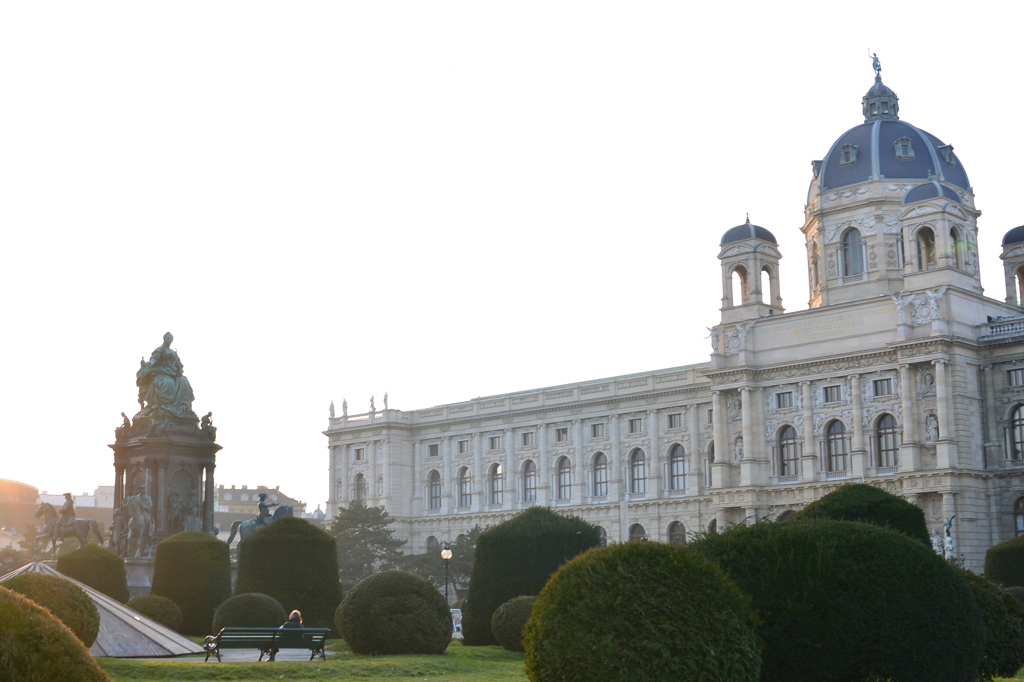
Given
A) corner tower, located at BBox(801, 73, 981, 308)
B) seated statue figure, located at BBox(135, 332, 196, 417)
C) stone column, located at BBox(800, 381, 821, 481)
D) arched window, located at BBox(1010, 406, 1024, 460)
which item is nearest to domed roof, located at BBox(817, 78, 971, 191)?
corner tower, located at BBox(801, 73, 981, 308)

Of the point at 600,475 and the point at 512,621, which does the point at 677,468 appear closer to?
the point at 600,475

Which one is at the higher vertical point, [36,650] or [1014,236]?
[1014,236]

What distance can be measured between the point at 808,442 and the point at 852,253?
535 inches

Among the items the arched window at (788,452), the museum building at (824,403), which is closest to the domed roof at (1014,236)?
the museum building at (824,403)

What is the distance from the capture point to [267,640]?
26.2 m

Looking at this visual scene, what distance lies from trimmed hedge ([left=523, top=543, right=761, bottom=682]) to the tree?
69455 millimetres

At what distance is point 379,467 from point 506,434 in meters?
12.1

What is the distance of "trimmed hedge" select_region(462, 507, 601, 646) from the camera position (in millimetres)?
33406

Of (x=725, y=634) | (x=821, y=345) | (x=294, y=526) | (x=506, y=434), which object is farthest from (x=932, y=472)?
(x=725, y=634)

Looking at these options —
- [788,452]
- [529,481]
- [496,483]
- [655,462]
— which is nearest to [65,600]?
[788,452]

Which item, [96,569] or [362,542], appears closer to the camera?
[96,569]

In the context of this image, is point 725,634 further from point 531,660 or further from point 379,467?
point 379,467

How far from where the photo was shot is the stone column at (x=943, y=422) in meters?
65.2

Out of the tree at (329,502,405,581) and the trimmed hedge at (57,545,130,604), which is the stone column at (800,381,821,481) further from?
the trimmed hedge at (57,545,130,604)
